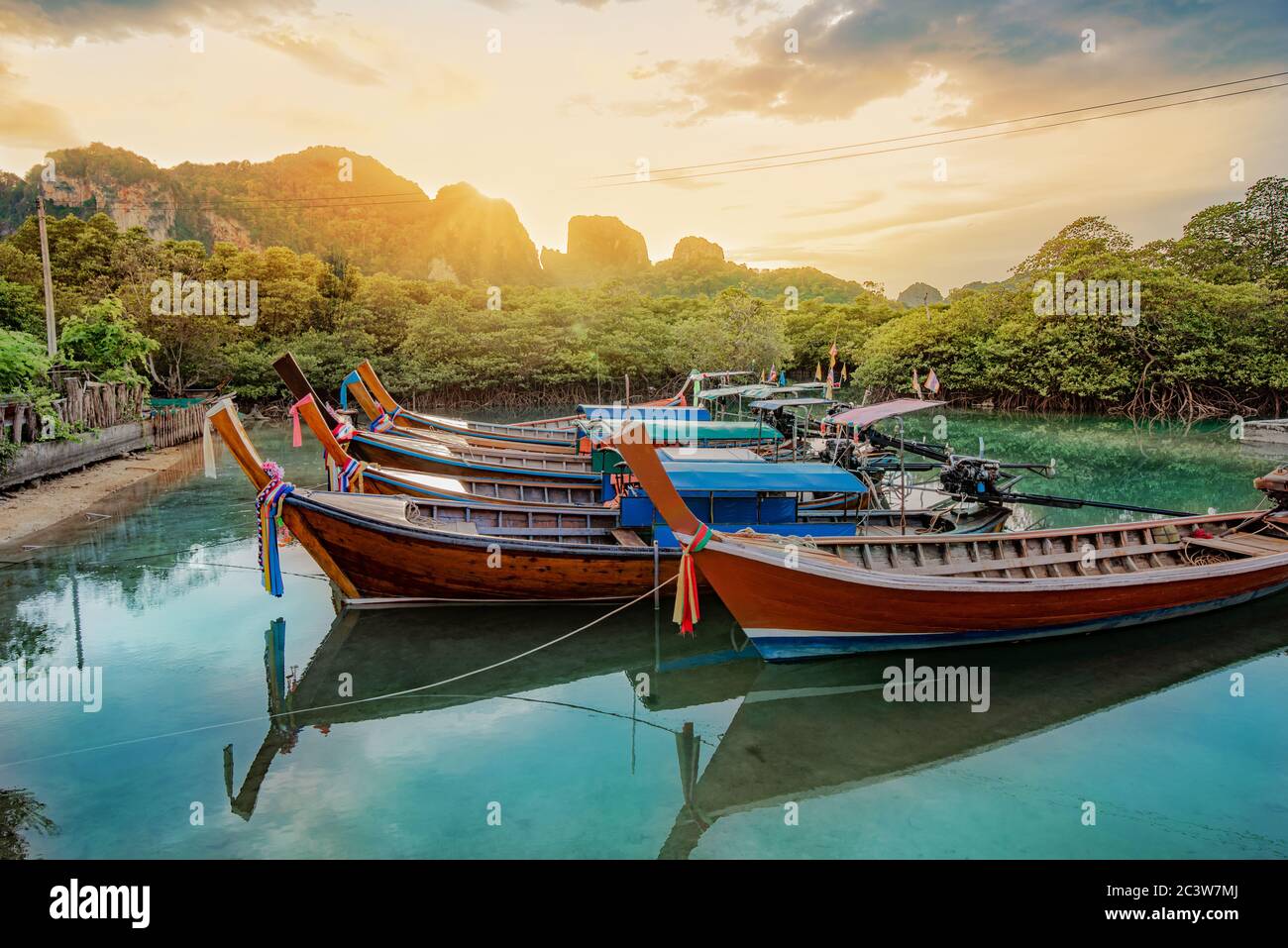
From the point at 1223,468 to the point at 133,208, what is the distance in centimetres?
8426

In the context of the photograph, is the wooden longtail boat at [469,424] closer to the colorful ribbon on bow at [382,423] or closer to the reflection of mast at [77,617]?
the colorful ribbon on bow at [382,423]

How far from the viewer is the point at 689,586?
665 centimetres

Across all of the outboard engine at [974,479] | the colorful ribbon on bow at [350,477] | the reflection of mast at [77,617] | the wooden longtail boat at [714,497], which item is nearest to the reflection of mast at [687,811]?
the wooden longtail boat at [714,497]

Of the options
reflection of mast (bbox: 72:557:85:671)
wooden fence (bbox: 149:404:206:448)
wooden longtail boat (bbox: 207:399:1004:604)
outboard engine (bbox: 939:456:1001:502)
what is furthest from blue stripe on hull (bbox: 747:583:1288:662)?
wooden fence (bbox: 149:404:206:448)

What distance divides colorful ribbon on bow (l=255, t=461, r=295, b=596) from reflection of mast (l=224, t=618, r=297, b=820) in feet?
2.67

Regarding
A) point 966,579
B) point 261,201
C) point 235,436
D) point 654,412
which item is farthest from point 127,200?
point 966,579

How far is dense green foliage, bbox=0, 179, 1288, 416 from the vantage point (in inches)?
1054

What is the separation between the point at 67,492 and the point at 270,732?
1227 cm

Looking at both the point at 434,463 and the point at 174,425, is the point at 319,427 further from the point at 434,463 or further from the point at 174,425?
the point at 174,425

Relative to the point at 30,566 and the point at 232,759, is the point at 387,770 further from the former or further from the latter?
the point at 30,566

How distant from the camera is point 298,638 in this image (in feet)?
28.6

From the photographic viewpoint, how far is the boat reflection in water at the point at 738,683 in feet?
20.2

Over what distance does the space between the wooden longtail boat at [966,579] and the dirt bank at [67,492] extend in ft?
39.6

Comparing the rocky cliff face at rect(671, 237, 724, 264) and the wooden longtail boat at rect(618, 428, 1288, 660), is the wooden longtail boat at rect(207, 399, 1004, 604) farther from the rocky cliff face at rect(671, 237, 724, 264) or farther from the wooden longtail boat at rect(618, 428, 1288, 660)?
the rocky cliff face at rect(671, 237, 724, 264)
